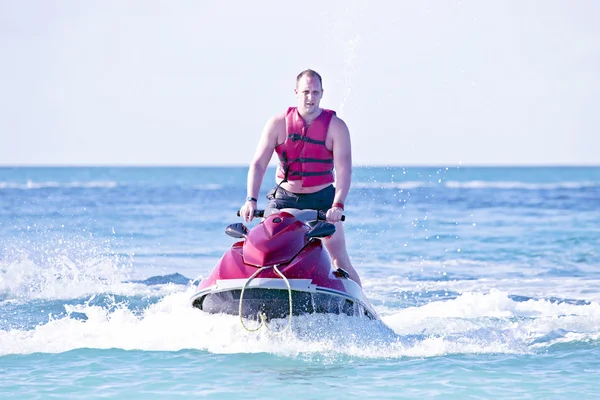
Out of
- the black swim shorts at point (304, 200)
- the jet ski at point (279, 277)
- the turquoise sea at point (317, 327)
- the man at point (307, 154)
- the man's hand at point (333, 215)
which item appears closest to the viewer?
the turquoise sea at point (317, 327)

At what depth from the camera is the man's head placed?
706cm

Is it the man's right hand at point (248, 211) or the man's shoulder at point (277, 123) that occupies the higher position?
the man's shoulder at point (277, 123)

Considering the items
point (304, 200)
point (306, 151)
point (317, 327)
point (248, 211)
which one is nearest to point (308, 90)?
point (306, 151)

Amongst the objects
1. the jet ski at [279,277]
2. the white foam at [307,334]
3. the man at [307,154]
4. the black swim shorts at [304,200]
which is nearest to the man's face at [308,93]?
the man at [307,154]

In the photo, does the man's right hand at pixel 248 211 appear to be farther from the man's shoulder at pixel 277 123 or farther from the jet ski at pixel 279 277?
the man's shoulder at pixel 277 123

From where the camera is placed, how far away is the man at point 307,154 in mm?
7188

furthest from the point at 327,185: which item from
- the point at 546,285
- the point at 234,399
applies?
the point at 546,285

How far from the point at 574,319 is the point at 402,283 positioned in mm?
3610

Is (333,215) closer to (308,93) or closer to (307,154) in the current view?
(307,154)

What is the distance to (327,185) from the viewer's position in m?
7.46

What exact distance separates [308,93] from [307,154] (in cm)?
49

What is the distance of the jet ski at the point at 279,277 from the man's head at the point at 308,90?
0.82 m

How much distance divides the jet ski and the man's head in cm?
82

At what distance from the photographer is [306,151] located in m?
7.29
